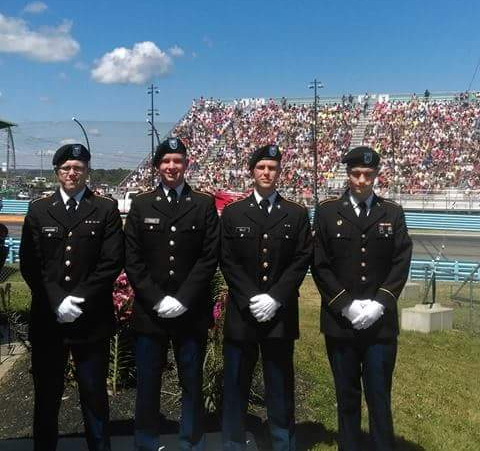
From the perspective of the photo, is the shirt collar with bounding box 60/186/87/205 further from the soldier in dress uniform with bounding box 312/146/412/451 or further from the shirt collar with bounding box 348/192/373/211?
the shirt collar with bounding box 348/192/373/211

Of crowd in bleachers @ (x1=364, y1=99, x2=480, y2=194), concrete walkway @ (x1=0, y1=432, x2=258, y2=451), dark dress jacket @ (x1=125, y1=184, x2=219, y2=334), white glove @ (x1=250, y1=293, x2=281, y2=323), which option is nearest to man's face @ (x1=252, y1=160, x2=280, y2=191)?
dark dress jacket @ (x1=125, y1=184, x2=219, y2=334)

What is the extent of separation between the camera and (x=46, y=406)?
4082mm

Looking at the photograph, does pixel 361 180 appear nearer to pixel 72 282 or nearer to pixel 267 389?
pixel 267 389

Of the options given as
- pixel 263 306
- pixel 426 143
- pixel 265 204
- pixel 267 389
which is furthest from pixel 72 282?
pixel 426 143

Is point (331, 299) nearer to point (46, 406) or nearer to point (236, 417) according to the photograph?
point (236, 417)

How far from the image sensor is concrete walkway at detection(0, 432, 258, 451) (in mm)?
4590

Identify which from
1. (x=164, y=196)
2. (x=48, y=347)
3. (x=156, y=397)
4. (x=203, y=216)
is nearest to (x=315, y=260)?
(x=203, y=216)

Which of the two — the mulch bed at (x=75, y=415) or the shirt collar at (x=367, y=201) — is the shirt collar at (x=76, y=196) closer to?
the shirt collar at (x=367, y=201)

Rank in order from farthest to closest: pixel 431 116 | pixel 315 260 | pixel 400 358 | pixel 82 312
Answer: pixel 431 116 → pixel 400 358 → pixel 315 260 → pixel 82 312

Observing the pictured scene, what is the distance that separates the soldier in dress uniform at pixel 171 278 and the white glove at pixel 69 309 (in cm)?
38

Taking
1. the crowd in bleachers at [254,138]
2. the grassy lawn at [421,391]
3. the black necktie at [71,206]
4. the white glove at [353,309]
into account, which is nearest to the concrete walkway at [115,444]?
the grassy lawn at [421,391]

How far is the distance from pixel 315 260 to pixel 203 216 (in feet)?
2.56

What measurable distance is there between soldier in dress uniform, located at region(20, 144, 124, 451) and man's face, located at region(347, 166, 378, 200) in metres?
1.52

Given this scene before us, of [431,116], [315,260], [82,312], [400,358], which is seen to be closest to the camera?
[82,312]
